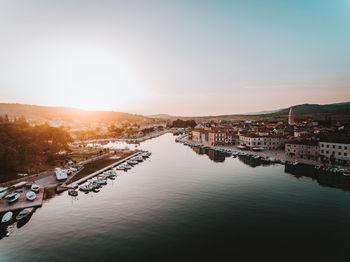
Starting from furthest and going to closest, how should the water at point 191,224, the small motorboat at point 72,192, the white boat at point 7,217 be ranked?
the small motorboat at point 72,192 → the white boat at point 7,217 → the water at point 191,224

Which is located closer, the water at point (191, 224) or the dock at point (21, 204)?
the water at point (191, 224)

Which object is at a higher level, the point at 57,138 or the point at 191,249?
the point at 57,138

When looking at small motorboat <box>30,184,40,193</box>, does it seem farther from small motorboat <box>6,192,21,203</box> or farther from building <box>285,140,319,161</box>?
building <box>285,140,319,161</box>

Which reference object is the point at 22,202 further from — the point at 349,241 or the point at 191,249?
the point at 349,241

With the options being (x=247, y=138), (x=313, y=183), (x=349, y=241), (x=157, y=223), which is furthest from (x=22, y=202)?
(x=247, y=138)

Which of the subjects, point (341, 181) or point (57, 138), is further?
point (57, 138)

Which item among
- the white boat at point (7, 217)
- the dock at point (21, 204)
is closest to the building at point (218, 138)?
the dock at point (21, 204)

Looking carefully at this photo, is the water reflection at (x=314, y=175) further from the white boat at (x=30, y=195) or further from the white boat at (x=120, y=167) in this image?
the white boat at (x=30, y=195)

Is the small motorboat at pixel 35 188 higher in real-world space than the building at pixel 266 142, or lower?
lower
